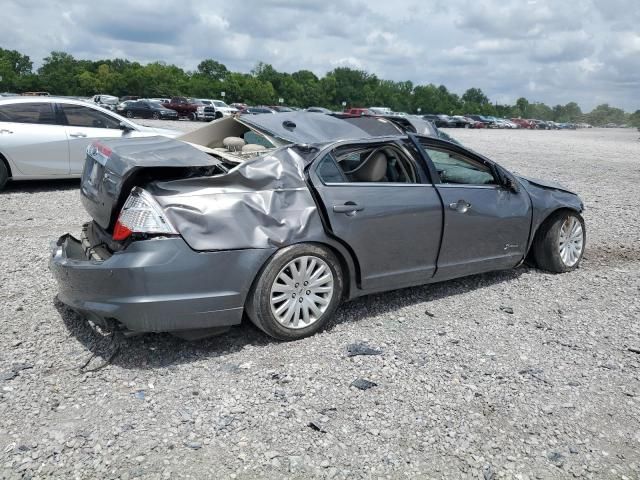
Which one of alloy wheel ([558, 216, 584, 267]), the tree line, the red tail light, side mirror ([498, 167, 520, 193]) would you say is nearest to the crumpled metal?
the red tail light

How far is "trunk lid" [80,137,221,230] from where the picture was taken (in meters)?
3.71

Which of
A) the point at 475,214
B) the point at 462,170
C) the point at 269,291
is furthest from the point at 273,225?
the point at 462,170

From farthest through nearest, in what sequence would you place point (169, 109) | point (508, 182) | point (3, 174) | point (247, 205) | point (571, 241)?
point (169, 109)
point (3, 174)
point (571, 241)
point (508, 182)
point (247, 205)

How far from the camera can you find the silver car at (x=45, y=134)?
9047 millimetres

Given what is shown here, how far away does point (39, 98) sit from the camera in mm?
9305

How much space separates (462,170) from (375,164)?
3.98 feet

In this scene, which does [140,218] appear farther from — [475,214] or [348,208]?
[475,214]

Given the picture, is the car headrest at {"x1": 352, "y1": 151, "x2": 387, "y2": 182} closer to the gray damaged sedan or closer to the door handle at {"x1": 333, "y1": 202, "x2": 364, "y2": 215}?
the gray damaged sedan

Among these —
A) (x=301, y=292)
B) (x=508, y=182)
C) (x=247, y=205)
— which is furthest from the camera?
(x=508, y=182)

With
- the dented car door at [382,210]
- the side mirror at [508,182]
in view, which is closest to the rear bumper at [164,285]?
the dented car door at [382,210]

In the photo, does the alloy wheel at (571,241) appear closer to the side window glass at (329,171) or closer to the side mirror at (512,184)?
the side mirror at (512,184)

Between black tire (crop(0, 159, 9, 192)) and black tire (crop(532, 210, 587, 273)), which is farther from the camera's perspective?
black tire (crop(0, 159, 9, 192))

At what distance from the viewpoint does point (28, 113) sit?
920 cm

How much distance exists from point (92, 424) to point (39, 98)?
7.75 metres
